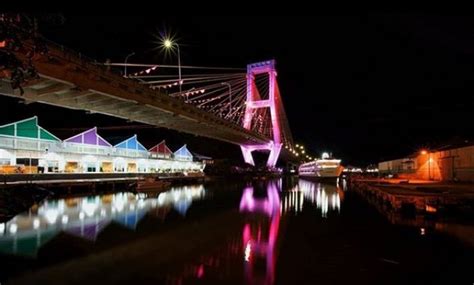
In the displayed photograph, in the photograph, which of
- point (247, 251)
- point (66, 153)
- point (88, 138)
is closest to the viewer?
point (247, 251)

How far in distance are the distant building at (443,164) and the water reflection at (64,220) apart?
20593 millimetres

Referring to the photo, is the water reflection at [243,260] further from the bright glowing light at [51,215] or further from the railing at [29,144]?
the railing at [29,144]

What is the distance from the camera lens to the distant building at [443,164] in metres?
27.6

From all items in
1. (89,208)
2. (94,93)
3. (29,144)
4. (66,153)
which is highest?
(94,93)

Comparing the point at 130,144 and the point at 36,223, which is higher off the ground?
the point at 130,144

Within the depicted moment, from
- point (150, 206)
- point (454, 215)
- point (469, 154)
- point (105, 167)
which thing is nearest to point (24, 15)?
point (454, 215)

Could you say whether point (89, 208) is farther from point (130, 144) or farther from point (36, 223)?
point (130, 144)

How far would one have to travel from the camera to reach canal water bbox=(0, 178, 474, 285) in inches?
360

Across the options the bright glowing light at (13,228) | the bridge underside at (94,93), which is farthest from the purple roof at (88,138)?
the bright glowing light at (13,228)

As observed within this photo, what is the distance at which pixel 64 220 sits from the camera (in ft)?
57.6

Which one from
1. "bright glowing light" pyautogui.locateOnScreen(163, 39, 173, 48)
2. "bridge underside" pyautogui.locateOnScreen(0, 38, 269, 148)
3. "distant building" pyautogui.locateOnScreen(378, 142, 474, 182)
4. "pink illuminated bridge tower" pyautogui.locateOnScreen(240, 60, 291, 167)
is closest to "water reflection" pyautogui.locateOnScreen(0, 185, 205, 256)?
"bridge underside" pyautogui.locateOnScreen(0, 38, 269, 148)

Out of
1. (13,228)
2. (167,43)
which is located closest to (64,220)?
(13,228)

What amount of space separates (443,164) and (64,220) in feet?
102

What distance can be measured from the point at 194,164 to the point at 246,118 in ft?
41.1
